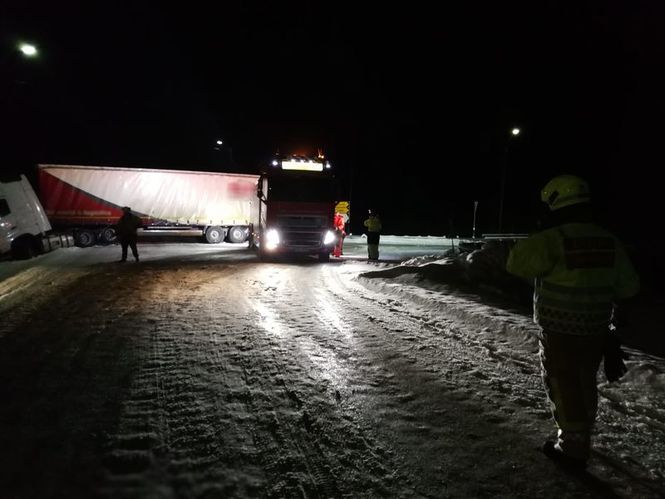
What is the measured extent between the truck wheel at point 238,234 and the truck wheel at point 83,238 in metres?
6.67

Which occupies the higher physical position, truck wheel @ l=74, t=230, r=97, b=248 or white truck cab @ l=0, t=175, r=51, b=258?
white truck cab @ l=0, t=175, r=51, b=258

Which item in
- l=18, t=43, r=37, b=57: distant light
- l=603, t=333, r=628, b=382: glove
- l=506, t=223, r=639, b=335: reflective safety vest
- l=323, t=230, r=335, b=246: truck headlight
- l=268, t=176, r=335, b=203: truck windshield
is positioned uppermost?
l=18, t=43, r=37, b=57: distant light

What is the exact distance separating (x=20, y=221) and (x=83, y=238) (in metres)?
7.20

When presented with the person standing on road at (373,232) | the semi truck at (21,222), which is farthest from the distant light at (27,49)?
the person standing on road at (373,232)

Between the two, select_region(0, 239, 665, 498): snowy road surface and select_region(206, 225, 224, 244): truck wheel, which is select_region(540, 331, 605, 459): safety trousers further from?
select_region(206, 225, 224, 244): truck wheel

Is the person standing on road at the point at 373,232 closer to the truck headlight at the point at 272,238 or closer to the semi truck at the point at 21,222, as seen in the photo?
the truck headlight at the point at 272,238

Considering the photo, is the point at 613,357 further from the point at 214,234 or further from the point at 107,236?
the point at 107,236

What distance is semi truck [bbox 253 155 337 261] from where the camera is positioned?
1673cm

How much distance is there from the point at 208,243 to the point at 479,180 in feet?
146

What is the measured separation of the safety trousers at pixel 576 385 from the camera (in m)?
3.36

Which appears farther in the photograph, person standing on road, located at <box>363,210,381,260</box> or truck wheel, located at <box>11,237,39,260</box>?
person standing on road, located at <box>363,210,381,260</box>

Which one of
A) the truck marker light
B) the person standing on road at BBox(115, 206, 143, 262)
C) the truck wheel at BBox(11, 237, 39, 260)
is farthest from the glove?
the truck wheel at BBox(11, 237, 39, 260)

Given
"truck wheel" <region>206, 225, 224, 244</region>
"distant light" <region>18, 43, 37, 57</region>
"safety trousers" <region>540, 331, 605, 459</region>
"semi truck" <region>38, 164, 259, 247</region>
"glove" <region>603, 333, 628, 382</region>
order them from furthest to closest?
"truck wheel" <region>206, 225, 224, 244</region> < "semi truck" <region>38, 164, 259, 247</region> < "distant light" <region>18, 43, 37, 57</region> < "glove" <region>603, 333, 628, 382</region> < "safety trousers" <region>540, 331, 605, 459</region>

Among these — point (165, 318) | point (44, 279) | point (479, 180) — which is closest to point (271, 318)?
point (165, 318)
